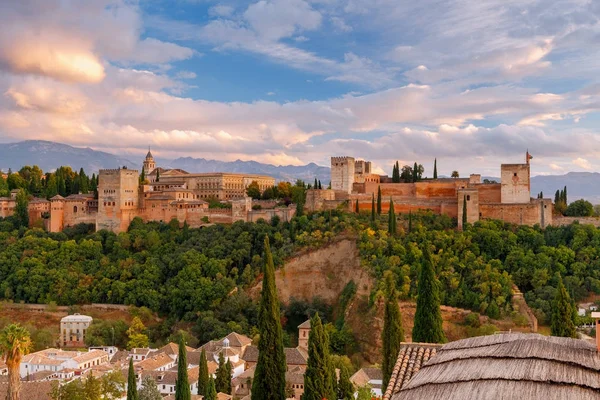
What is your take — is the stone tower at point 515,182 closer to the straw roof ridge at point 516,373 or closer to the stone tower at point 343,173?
the stone tower at point 343,173

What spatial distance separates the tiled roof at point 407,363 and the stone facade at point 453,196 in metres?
33.9

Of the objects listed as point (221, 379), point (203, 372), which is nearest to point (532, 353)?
point (203, 372)

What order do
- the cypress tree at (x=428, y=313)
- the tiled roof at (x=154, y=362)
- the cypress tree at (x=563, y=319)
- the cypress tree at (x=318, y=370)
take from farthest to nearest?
the tiled roof at (x=154, y=362)
the cypress tree at (x=563, y=319)
the cypress tree at (x=428, y=313)
the cypress tree at (x=318, y=370)

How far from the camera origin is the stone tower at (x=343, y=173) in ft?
169

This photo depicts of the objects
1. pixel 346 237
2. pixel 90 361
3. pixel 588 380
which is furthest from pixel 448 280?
pixel 588 380

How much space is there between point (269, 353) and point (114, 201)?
37555 millimetres

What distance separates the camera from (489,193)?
46219mm

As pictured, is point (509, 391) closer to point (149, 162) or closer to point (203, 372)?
point (203, 372)

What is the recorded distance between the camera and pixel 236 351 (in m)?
36.1

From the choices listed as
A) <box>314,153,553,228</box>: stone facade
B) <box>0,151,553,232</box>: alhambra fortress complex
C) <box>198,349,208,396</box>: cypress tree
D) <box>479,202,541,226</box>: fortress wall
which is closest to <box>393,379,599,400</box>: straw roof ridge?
<box>198,349,208,396</box>: cypress tree

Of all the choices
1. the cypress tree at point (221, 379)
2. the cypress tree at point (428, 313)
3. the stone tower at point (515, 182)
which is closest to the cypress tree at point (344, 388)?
the cypress tree at point (428, 313)

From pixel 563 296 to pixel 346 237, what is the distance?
74.1 ft

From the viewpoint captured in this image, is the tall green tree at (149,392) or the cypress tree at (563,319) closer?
the cypress tree at (563,319)

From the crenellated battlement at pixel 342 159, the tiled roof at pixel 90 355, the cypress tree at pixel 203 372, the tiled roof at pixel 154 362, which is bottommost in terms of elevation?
the tiled roof at pixel 90 355
